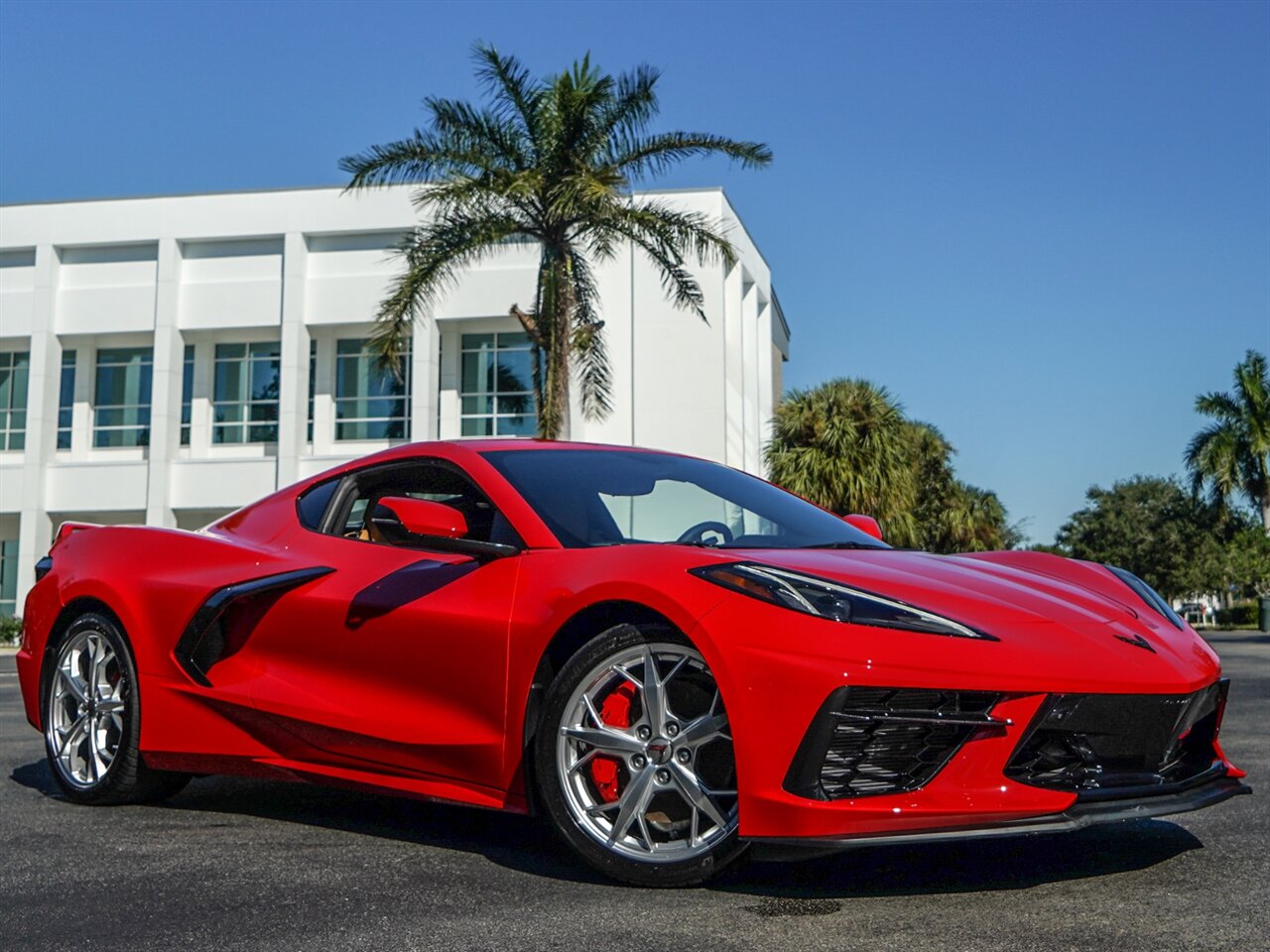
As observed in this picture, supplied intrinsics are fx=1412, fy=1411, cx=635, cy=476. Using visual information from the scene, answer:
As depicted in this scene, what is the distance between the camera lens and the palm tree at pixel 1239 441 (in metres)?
52.6

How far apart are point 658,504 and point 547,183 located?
17964 mm

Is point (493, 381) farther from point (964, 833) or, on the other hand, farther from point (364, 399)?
point (964, 833)

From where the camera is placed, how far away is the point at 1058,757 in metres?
3.40

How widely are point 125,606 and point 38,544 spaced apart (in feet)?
111

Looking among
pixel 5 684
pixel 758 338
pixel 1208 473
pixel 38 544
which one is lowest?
pixel 5 684

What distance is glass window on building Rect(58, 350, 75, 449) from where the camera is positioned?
3747 cm

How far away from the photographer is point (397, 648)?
4.26 meters

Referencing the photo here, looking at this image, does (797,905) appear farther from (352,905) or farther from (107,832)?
(107,832)

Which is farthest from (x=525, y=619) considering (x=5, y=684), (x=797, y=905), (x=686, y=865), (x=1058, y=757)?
Result: (x=5, y=684)

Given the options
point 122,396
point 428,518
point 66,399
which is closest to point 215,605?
point 428,518

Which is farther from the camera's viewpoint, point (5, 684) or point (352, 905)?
point (5, 684)

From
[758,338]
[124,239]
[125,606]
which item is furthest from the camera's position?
[758,338]

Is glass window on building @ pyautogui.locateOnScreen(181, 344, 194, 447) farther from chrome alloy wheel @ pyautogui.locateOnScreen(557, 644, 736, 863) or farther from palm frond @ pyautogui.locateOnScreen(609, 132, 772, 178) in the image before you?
chrome alloy wheel @ pyautogui.locateOnScreen(557, 644, 736, 863)

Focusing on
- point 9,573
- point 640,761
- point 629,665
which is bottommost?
point 640,761
